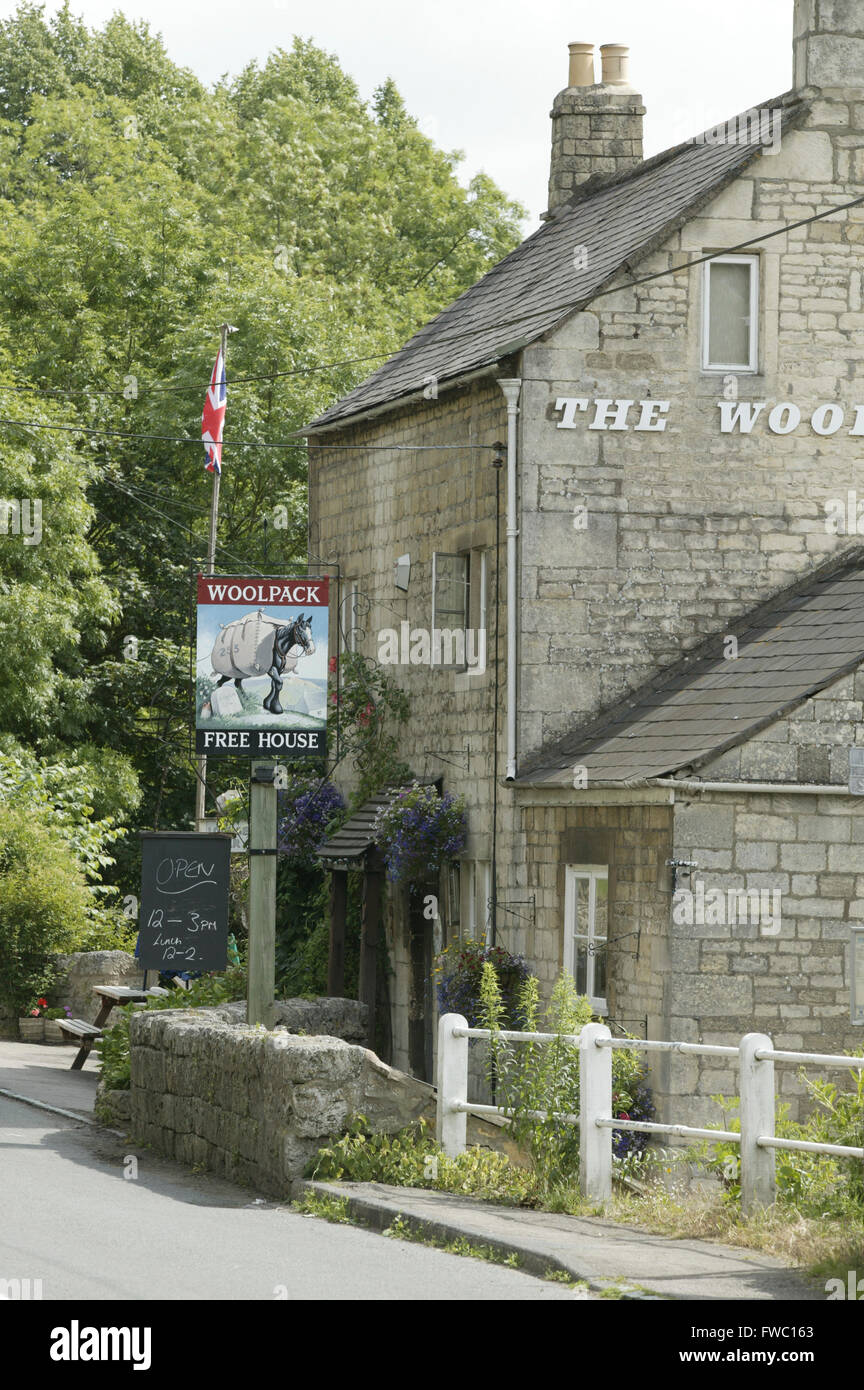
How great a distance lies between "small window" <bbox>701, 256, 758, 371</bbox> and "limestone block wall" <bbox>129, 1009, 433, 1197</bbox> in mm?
7794

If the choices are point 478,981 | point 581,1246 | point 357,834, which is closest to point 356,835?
point 357,834

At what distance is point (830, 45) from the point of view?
18.2 m

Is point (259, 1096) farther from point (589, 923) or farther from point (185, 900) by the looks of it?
point (185, 900)

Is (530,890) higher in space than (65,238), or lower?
lower

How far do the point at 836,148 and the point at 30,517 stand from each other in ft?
51.4

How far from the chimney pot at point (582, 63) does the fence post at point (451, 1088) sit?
14070 millimetres

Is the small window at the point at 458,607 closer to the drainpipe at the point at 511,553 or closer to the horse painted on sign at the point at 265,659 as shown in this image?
the drainpipe at the point at 511,553

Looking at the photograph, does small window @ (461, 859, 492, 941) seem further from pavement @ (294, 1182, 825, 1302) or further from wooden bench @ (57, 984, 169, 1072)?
pavement @ (294, 1182, 825, 1302)

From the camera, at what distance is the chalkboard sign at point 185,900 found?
17984 mm

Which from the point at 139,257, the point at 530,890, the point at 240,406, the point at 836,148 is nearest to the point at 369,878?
the point at 530,890

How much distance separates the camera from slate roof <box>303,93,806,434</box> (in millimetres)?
17953

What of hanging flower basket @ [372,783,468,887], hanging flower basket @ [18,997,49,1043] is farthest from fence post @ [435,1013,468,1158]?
hanging flower basket @ [18,997,49,1043]

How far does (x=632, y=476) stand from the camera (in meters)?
18.0

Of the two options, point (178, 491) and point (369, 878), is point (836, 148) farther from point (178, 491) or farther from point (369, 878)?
point (178, 491)
